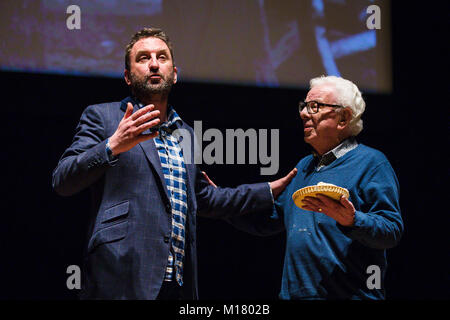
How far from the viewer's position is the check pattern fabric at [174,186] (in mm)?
2336

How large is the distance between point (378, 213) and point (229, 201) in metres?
0.68

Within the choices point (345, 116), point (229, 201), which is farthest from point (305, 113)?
point (229, 201)

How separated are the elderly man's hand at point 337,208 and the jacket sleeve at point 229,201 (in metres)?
0.51

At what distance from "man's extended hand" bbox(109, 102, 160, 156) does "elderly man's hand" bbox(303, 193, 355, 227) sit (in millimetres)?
641

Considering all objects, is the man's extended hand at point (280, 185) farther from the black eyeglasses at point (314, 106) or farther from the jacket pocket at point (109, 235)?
the jacket pocket at point (109, 235)

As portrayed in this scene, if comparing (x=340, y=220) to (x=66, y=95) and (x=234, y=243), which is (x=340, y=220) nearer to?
(x=234, y=243)

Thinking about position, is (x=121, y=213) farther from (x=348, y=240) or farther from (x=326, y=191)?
(x=348, y=240)

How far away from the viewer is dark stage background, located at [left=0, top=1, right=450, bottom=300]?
3293mm

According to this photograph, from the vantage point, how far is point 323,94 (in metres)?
2.70

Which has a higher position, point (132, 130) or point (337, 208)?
point (132, 130)

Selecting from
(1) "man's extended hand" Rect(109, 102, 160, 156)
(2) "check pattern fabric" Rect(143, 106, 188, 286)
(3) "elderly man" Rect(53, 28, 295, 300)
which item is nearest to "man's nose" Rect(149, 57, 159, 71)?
(3) "elderly man" Rect(53, 28, 295, 300)

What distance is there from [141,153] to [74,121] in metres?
1.08

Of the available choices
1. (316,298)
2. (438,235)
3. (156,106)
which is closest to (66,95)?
(156,106)

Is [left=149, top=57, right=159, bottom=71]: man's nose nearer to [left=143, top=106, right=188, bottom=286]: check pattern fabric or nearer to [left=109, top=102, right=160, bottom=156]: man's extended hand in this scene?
[left=143, top=106, right=188, bottom=286]: check pattern fabric
